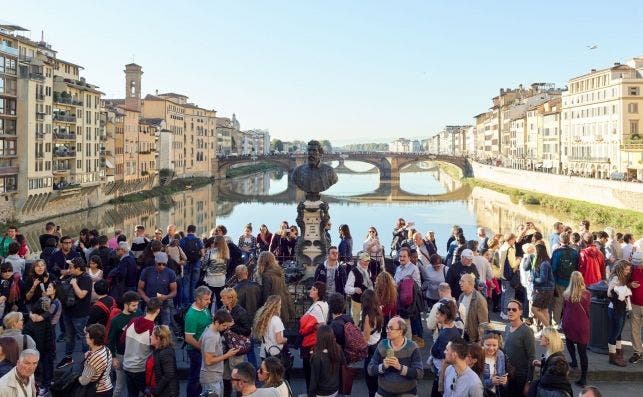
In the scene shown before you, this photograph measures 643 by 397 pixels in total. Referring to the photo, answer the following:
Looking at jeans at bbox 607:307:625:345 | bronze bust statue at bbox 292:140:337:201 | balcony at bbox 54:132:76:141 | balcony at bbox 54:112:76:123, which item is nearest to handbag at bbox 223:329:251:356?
jeans at bbox 607:307:625:345

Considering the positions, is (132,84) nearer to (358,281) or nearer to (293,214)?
(293,214)

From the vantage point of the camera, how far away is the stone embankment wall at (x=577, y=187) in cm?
4078

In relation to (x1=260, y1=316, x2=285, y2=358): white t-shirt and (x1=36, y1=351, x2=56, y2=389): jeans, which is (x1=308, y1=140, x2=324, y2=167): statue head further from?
(x1=36, y1=351, x2=56, y2=389): jeans

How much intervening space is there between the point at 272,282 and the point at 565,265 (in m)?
4.28

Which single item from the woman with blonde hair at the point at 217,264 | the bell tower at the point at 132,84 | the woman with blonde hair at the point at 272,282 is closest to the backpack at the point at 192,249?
the woman with blonde hair at the point at 217,264

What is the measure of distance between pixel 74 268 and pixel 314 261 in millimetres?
4658

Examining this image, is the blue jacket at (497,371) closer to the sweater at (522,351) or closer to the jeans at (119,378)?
the sweater at (522,351)

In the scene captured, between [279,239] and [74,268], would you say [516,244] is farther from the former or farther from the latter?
[74,268]

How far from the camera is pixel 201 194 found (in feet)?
218

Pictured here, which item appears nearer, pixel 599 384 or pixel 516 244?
pixel 599 384

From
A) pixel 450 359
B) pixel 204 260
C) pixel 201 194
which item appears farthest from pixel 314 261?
pixel 201 194

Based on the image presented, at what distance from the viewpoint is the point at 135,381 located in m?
5.68

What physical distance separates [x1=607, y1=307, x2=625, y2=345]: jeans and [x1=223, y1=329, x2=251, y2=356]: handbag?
467 cm

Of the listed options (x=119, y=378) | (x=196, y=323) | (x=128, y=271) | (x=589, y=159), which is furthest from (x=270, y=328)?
(x=589, y=159)
